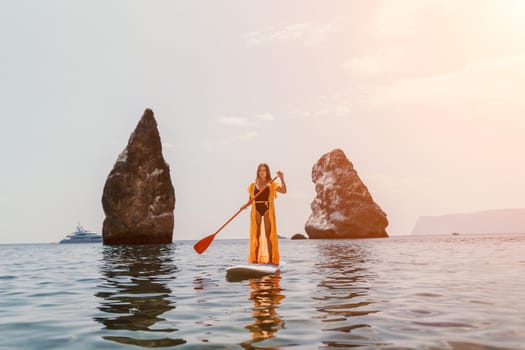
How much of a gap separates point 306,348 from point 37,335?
3.58m

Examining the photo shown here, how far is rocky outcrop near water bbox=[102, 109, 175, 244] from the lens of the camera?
62.2 metres

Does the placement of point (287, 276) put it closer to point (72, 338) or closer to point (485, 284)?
point (485, 284)

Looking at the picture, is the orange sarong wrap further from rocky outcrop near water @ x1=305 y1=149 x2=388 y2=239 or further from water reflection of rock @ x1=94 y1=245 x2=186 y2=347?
rocky outcrop near water @ x1=305 y1=149 x2=388 y2=239

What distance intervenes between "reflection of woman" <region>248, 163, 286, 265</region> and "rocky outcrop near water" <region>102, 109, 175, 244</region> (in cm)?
5086

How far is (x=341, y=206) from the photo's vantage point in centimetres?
Answer: 11188

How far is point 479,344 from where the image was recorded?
5.07 m

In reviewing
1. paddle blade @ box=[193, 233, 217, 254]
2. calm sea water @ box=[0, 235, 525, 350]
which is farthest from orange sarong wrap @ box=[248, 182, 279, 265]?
calm sea water @ box=[0, 235, 525, 350]

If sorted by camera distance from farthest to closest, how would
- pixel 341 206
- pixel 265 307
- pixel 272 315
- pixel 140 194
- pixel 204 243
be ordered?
pixel 341 206 < pixel 140 194 < pixel 204 243 < pixel 265 307 < pixel 272 315

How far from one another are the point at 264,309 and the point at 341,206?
106m

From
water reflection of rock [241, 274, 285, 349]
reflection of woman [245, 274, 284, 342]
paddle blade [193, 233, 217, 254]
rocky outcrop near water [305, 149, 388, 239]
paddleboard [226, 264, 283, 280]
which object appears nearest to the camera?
water reflection of rock [241, 274, 285, 349]

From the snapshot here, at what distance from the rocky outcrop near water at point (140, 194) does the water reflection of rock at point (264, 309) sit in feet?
174

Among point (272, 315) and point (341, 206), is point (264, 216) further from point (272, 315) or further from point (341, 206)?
point (341, 206)

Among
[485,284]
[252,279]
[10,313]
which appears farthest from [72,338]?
[485,284]

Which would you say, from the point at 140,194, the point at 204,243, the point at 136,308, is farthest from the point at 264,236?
the point at 140,194
